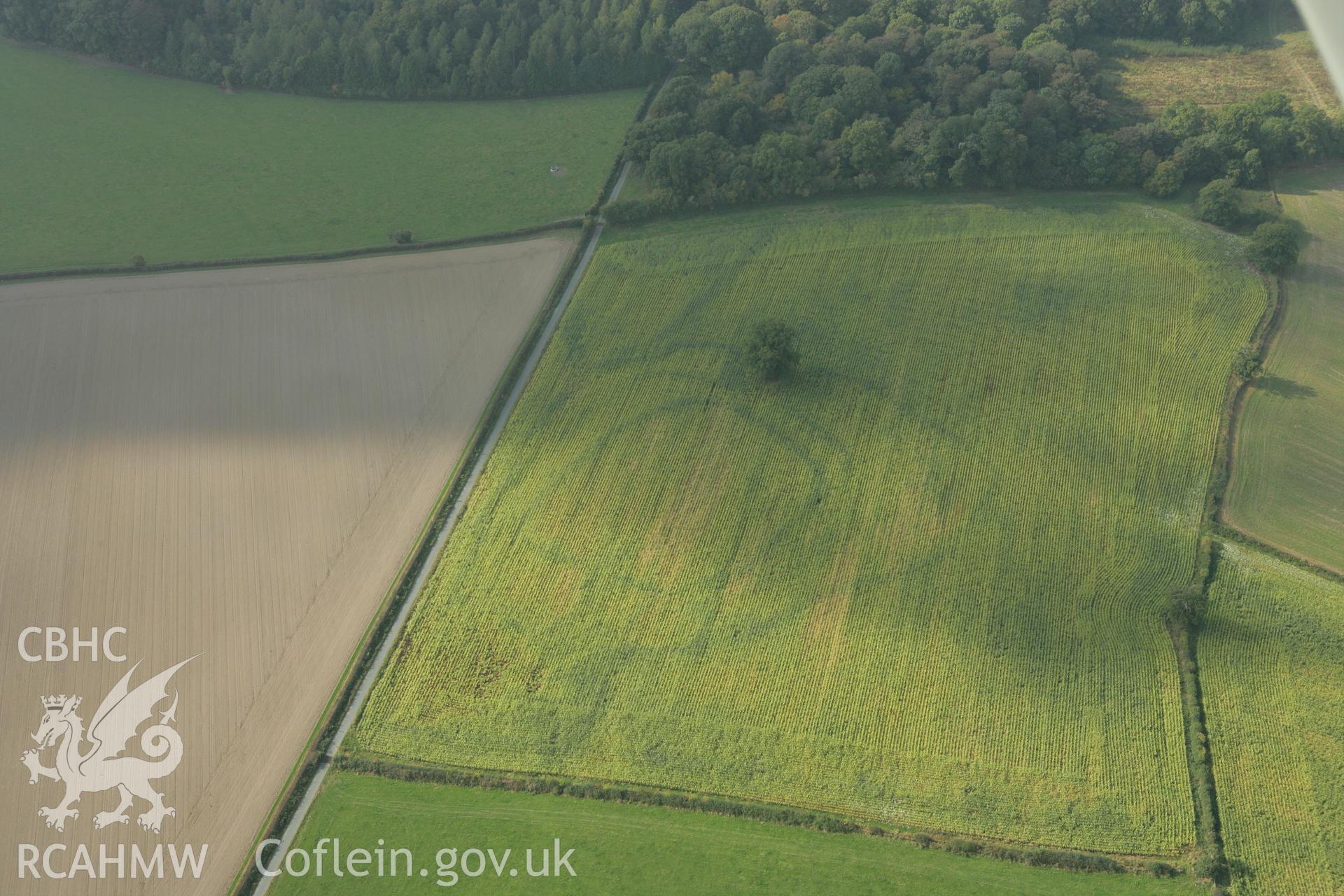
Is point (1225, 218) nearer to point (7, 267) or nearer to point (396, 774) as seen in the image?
point (396, 774)

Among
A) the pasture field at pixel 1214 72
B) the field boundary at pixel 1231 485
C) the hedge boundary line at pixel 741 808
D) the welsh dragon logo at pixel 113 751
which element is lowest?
the welsh dragon logo at pixel 113 751

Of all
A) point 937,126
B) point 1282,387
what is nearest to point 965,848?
point 1282,387

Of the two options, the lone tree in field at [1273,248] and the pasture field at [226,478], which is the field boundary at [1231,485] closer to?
the lone tree in field at [1273,248]

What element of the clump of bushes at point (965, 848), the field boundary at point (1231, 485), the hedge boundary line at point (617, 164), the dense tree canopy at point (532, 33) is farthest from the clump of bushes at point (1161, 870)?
the dense tree canopy at point (532, 33)

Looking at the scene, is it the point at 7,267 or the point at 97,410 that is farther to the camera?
the point at 7,267


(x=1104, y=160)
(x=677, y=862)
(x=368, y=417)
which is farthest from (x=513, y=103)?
(x=677, y=862)
